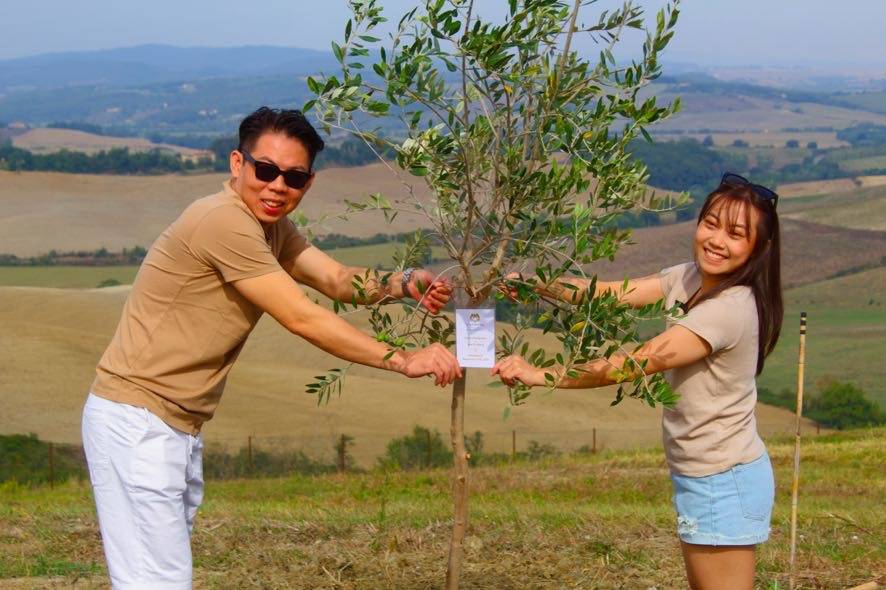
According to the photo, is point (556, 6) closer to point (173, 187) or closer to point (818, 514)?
point (818, 514)

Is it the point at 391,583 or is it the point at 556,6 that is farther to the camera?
the point at 391,583

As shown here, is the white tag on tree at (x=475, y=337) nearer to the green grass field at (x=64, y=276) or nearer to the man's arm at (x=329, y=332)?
the man's arm at (x=329, y=332)

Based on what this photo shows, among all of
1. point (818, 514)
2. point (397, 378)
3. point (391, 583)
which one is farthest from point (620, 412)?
point (391, 583)

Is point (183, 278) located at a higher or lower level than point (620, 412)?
higher

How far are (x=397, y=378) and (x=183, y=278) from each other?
47414mm

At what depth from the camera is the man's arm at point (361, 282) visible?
547 cm

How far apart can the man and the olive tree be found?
43 cm

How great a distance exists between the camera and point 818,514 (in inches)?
388

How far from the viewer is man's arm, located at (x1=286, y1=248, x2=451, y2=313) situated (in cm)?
547

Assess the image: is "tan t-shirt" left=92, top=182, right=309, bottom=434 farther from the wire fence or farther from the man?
the wire fence

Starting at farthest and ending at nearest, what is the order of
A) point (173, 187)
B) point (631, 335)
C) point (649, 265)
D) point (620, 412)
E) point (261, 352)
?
point (173, 187)
point (649, 265)
point (261, 352)
point (620, 412)
point (631, 335)

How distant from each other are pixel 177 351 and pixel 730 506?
227cm

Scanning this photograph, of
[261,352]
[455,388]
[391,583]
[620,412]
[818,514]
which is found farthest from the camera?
[261,352]

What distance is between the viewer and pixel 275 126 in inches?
195
